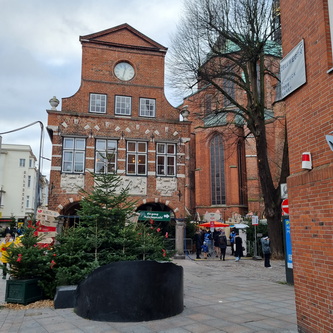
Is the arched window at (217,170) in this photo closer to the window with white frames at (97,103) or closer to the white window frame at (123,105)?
the white window frame at (123,105)

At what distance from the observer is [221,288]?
10648mm

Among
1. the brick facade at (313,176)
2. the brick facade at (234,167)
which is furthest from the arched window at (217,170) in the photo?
the brick facade at (313,176)

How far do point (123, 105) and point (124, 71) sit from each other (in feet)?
8.33

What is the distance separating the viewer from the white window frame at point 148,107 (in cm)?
2317

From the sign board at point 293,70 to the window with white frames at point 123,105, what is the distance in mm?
16899

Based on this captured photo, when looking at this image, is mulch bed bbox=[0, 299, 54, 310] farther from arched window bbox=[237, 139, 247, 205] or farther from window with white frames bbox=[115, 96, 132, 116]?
arched window bbox=[237, 139, 247, 205]

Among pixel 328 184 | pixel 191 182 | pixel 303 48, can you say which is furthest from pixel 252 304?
pixel 191 182

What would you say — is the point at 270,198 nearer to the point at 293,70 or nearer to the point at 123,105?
the point at 123,105

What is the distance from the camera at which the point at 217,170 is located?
139 ft

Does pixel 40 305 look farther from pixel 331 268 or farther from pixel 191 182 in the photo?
pixel 191 182

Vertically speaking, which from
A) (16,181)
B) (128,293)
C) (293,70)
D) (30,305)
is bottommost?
(30,305)

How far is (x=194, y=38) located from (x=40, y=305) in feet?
50.8

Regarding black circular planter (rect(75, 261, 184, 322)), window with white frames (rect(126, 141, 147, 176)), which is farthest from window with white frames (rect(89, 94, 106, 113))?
black circular planter (rect(75, 261, 184, 322))

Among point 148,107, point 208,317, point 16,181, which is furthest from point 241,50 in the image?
point 16,181
